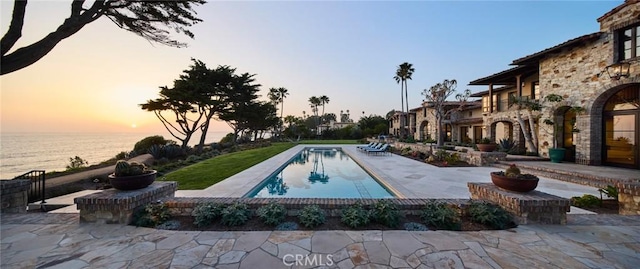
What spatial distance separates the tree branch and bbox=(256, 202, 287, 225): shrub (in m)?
5.03

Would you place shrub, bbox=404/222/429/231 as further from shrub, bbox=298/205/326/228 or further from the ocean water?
the ocean water

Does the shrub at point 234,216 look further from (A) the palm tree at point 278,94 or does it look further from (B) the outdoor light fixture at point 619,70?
(A) the palm tree at point 278,94

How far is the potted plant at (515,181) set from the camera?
360 cm

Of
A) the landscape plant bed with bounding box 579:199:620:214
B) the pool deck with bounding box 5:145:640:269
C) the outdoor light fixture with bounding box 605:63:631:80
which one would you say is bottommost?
the landscape plant bed with bounding box 579:199:620:214

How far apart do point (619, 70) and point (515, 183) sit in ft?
29.5

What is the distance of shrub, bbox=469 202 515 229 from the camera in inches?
133

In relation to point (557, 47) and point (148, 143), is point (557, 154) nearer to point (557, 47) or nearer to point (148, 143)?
point (557, 47)

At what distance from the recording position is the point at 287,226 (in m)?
3.42

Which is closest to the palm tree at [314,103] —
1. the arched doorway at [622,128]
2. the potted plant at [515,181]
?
the arched doorway at [622,128]

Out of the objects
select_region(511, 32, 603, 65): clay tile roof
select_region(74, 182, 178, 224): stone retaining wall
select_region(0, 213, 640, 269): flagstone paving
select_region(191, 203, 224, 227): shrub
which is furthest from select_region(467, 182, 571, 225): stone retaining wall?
select_region(511, 32, 603, 65): clay tile roof

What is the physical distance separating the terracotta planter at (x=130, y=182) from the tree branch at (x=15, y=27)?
9.19 feet

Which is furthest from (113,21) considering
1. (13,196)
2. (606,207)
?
(606,207)

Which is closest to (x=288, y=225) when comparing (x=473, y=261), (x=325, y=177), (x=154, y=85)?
(x=473, y=261)

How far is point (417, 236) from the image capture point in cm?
311
